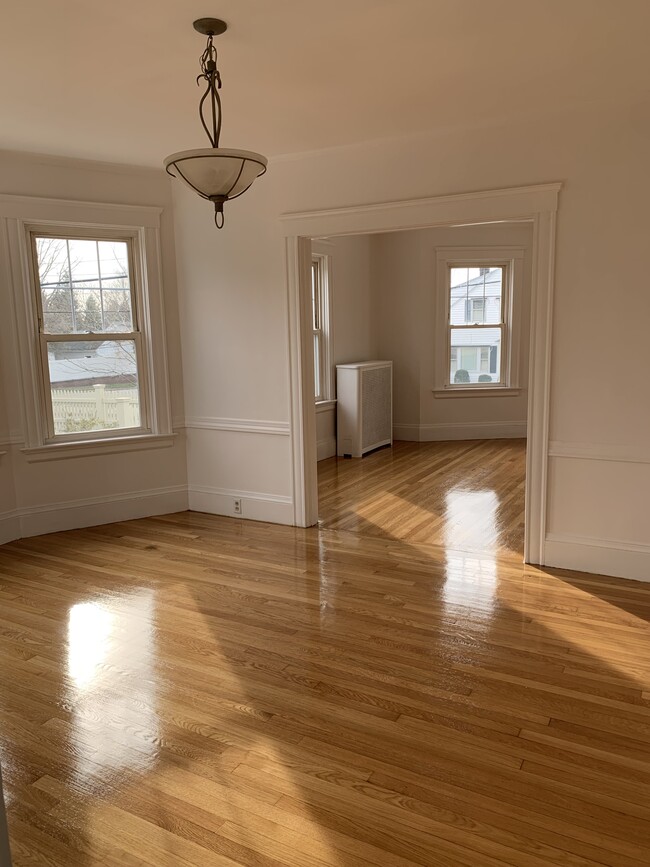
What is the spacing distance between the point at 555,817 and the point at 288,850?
0.83 meters

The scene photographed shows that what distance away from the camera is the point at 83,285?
504cm

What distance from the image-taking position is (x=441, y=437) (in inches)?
342

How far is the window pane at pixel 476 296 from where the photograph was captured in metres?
8.50

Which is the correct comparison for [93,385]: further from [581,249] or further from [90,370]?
[581,249]

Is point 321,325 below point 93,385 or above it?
above

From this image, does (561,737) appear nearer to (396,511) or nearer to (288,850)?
(288,850)

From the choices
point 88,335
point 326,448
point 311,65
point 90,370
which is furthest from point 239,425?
point 311,65

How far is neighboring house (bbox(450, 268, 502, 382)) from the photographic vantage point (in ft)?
28.0

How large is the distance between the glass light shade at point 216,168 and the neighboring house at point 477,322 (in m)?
6.19

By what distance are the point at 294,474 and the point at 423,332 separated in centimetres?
398

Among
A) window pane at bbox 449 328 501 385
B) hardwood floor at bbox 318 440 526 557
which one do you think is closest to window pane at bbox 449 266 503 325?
window pane at bbox 449 328 501 385

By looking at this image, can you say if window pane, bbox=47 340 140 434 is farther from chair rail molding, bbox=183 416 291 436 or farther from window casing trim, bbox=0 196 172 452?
chair rail molding, bbox=183 416 291 436

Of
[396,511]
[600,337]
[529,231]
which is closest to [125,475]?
[396,511]

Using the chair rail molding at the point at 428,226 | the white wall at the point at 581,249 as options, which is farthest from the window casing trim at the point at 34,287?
the chair rail molding at the point at 428,226
